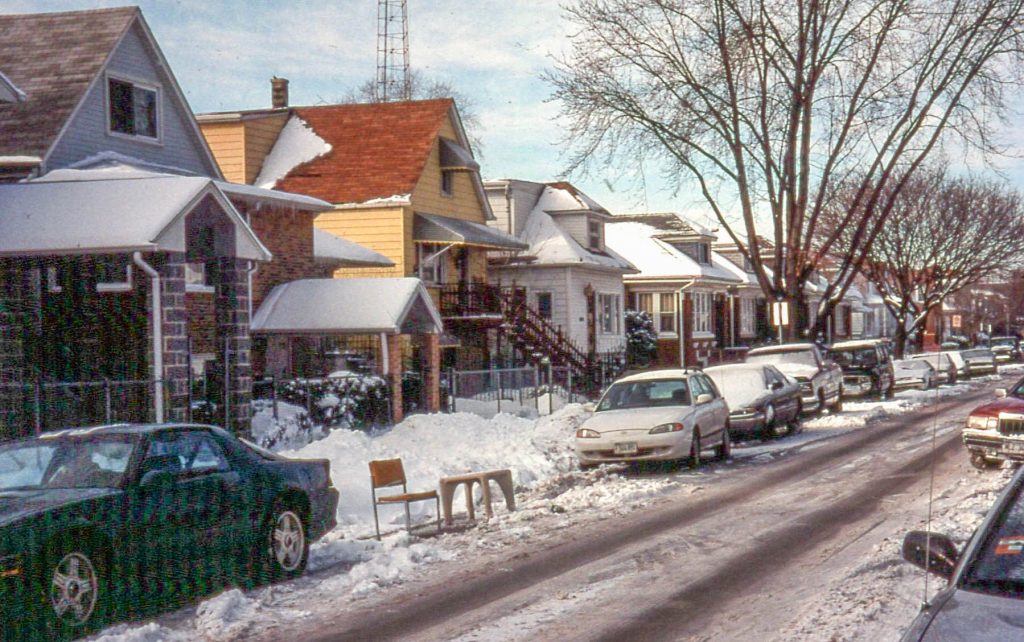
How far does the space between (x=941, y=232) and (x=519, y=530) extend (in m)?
48.9

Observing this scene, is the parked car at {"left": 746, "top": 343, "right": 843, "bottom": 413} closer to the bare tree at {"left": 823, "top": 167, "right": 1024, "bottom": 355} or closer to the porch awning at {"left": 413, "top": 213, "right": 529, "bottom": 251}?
the porch awning at {"left": 413, "top": 213, "right": 529, "bottom": 251}

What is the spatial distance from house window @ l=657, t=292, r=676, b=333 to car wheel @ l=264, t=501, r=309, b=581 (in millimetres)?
45544

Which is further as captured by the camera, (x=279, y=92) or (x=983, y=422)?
(x=279, y=92)

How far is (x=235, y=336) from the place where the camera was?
2155cm

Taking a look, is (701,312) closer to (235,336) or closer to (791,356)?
(791,356)

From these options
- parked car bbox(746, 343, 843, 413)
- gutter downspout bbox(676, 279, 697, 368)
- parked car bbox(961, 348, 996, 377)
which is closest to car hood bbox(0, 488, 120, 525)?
parked car bbox(746, 343, 843, 413)

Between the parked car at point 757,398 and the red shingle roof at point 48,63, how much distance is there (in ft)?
43.6

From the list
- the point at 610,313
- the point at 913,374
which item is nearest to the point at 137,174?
the point at 610,313

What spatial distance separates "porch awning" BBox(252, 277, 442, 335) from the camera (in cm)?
2717

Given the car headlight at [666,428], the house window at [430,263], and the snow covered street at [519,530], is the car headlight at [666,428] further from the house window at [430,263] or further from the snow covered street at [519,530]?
the house window at [430,263]

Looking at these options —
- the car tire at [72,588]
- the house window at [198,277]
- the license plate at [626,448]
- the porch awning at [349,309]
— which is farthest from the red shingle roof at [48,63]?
the car tire at [72,588]

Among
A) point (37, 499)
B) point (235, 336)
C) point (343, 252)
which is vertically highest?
point (343, 252)

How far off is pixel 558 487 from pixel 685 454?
2531 millimetres

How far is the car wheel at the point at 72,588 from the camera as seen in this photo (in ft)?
28.6
